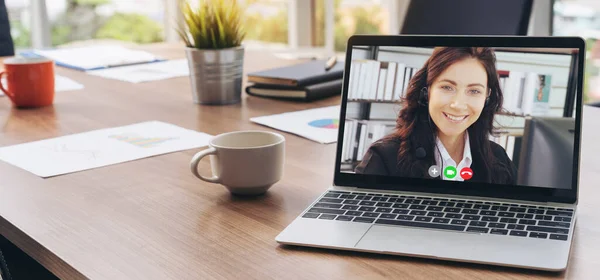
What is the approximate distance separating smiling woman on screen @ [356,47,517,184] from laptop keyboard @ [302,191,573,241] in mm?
38

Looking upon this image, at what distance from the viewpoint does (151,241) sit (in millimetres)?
768

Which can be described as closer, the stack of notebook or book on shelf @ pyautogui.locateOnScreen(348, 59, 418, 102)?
book on shelf @ pyautogui.locateOnScreen(348, 59, 418, 102)

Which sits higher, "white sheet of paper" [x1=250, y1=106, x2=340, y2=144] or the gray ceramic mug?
the gray ceramic mug

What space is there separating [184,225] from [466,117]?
14.5 inches

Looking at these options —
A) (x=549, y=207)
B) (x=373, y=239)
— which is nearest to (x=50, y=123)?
(x=373, y=239)

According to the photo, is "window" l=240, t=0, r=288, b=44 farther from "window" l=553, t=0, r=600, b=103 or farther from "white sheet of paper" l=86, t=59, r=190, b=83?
"white sheet of paper" l=86, t=59, r=190, b=83

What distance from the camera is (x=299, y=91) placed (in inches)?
61.2

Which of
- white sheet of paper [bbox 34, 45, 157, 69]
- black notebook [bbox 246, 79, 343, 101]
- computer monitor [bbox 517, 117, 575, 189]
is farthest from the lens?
white sheet of paper [bbox 34, 45, 157, 69]

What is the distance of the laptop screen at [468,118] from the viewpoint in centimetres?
81

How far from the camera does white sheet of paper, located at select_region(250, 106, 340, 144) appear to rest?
1231 mm

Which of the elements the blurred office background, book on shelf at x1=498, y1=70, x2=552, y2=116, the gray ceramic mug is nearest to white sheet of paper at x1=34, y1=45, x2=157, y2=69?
the gray ceramic mug

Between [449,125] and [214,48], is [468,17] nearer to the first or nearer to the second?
[214,48]

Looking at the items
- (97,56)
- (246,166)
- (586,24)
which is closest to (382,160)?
(246,166)

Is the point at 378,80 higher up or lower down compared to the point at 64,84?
higher up
